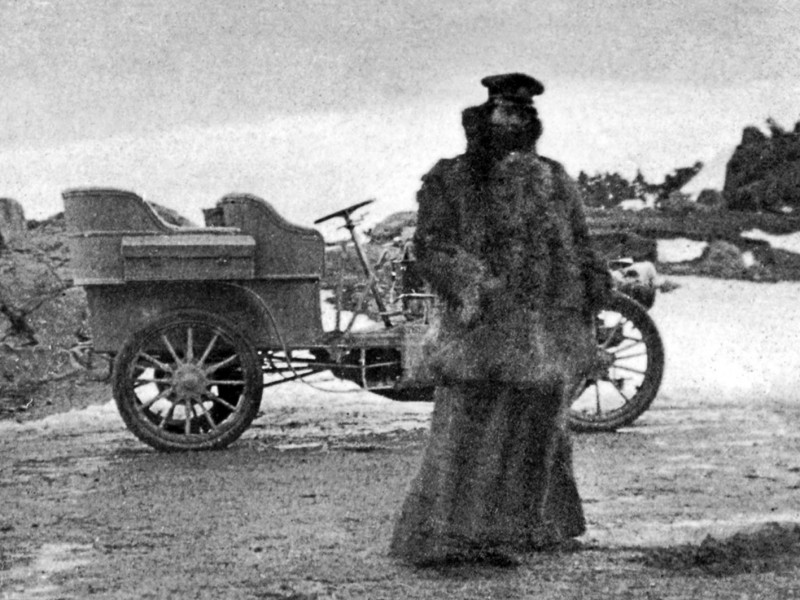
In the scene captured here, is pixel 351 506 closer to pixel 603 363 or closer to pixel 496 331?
pixel 496 331

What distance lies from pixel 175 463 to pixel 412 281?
1.76m

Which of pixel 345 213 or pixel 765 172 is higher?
pixel 765 172

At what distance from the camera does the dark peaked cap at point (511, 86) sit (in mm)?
4227

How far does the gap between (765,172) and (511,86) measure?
25.4 ft

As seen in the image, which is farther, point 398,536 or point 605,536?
point 605,536

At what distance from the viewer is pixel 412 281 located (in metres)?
7.56

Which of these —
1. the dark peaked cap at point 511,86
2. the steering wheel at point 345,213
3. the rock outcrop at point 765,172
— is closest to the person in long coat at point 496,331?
the dark peaked cap at point 511,86

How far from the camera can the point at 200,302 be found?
23.8ft

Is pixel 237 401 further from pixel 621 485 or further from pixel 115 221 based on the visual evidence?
pixel 621 485

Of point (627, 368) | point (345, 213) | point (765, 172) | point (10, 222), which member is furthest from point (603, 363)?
point (10, 222)

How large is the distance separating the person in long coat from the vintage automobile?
2.60m

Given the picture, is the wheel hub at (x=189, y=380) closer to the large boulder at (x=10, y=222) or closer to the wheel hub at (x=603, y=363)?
the wheel hub at (x=603, y=363)

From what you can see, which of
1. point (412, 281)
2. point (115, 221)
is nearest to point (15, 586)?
point (115, 221)

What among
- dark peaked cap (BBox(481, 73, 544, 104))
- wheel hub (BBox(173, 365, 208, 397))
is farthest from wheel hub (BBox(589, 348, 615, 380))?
dark peaked cap (BBox(481, 73, 544, 104))
